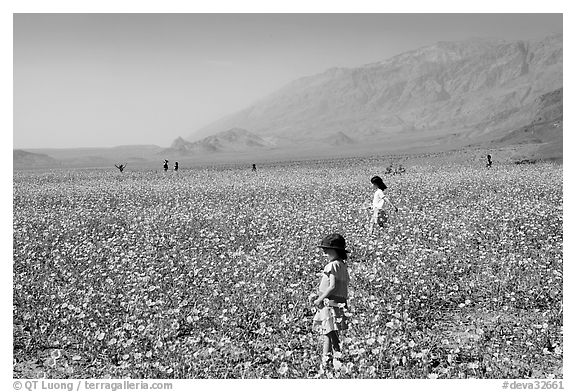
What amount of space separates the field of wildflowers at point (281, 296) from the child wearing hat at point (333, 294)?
230 mm

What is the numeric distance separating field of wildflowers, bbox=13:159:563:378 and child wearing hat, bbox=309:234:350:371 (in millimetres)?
230

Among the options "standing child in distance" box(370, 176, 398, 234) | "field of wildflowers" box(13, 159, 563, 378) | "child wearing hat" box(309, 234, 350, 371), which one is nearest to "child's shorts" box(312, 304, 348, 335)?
"child wearing hat" box(309, 234, 350, 371)

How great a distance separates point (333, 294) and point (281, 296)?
8.39 feet

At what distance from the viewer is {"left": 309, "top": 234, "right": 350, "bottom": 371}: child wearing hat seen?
7055 mm

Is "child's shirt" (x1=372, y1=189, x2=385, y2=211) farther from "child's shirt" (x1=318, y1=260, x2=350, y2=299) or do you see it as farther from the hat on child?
the hat on child

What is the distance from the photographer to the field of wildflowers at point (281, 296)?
7.30 m

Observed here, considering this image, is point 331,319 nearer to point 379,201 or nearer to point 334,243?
point 334,243

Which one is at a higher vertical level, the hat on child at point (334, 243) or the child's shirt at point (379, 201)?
the child's shirt at point (379, 201)

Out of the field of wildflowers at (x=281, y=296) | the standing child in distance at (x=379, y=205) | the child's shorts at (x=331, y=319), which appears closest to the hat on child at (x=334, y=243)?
the child's shorts at (x=331, y=319)

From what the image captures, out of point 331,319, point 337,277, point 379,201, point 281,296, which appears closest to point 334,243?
point 337,277

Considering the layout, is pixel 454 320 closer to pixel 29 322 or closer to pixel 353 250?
pixel 353 250

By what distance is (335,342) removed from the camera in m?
7.21

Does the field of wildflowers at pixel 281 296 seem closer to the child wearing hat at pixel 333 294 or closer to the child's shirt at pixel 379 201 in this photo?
the child wearing hat at pixel 333 294
